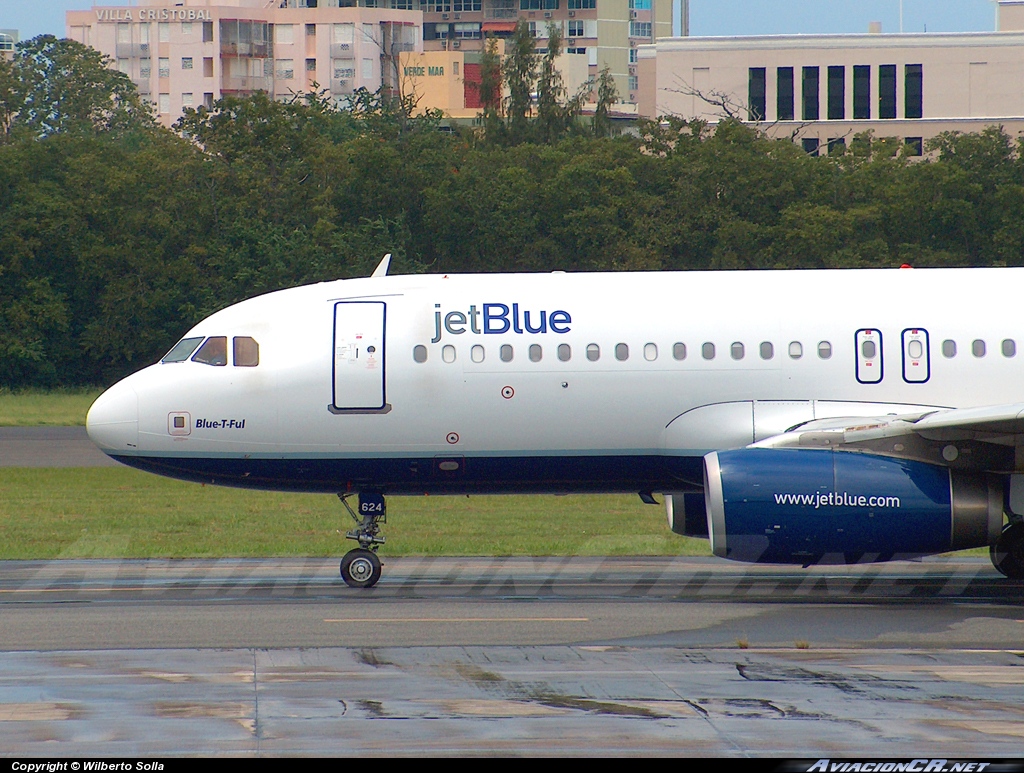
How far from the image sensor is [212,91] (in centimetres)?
16138

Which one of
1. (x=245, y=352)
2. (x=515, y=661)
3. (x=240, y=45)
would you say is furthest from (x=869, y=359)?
(x=240, y=45)

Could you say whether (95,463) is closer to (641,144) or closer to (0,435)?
(0,435)

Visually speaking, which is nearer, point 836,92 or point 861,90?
point 861,90

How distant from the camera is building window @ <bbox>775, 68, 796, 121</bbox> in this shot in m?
88.9

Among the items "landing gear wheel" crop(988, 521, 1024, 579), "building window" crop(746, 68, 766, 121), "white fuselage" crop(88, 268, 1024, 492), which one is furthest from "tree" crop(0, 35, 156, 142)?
"landing gear wheel" crop(988, 521, 1024, 579)

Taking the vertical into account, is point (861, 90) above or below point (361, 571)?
above

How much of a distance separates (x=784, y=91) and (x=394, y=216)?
3726 cm

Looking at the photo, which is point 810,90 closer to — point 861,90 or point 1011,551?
point 861,90

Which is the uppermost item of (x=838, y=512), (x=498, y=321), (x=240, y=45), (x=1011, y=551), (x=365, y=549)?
(x=240, y=45)

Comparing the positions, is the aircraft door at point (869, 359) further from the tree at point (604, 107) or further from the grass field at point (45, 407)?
the tree at point (604, 107)

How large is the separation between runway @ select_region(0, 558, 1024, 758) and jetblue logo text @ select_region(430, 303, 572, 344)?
3228mm

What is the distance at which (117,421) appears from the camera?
1920 centimetres

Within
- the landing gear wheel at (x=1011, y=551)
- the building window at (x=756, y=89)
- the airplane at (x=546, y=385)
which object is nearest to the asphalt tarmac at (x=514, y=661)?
the landing gear wheel at (x=1011, y=551)
